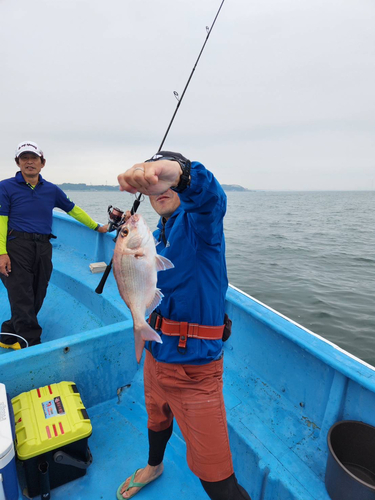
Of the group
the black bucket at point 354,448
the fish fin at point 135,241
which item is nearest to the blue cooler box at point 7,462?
the fish fin at point 135,241

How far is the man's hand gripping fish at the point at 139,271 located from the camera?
1.84 meters

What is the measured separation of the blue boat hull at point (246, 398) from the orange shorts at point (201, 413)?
740 mm

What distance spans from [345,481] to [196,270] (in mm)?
1648

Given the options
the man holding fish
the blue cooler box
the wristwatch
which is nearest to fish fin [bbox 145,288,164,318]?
the man holding fish

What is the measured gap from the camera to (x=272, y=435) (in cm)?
262

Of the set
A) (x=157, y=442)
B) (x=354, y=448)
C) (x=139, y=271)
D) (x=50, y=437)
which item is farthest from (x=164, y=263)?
(x=354, y=448)

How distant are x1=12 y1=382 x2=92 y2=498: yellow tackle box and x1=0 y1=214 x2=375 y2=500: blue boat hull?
0.17 m

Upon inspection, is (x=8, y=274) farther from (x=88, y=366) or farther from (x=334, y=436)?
(x=334, y=436)

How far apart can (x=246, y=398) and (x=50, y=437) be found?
1759mm

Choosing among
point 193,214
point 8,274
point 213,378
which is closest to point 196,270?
point 193,214

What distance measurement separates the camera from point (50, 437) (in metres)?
2.33

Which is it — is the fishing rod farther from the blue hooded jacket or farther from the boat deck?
the boat deck

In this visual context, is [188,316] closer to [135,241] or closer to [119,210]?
[135,241]

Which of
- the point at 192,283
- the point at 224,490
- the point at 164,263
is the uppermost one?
the point at 164,263
